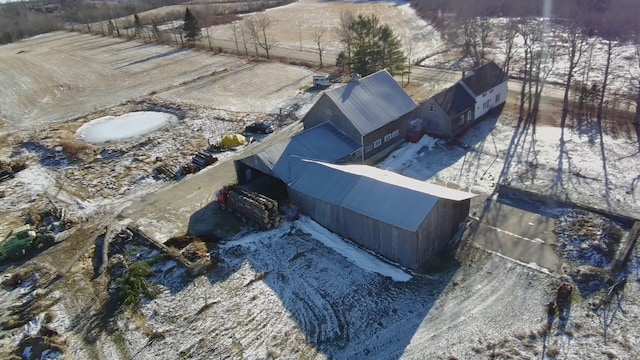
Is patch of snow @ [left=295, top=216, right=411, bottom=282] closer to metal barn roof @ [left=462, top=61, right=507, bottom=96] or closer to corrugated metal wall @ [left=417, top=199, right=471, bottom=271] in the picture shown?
corrugated metal wall @ [left=417, top=199, right=471, bottom=271]

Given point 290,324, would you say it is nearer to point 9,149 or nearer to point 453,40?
point 9,149

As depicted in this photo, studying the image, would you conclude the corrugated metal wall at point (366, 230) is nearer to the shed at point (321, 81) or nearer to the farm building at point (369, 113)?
the farm building at point (369, 113)

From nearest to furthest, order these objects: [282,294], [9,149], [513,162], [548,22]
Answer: [282,294]
[513,162]
[9,149]
[548,22]

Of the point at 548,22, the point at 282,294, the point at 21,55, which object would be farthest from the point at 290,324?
the point at 21,55

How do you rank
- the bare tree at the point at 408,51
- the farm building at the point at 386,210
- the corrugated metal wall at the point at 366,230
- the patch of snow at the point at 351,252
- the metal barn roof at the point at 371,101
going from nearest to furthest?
the farm building at the point at 386,210 → the corrugated metal wall at the point at 366,230 → the patch of snow at the point at 351,252 → the metal barn roof at the point at 371,101 → the bare tree at the point at 408,51

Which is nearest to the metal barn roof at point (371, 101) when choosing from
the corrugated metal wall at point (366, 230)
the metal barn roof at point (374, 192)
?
the metal barn roof at point (374, 192)

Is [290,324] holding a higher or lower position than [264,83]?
lower
